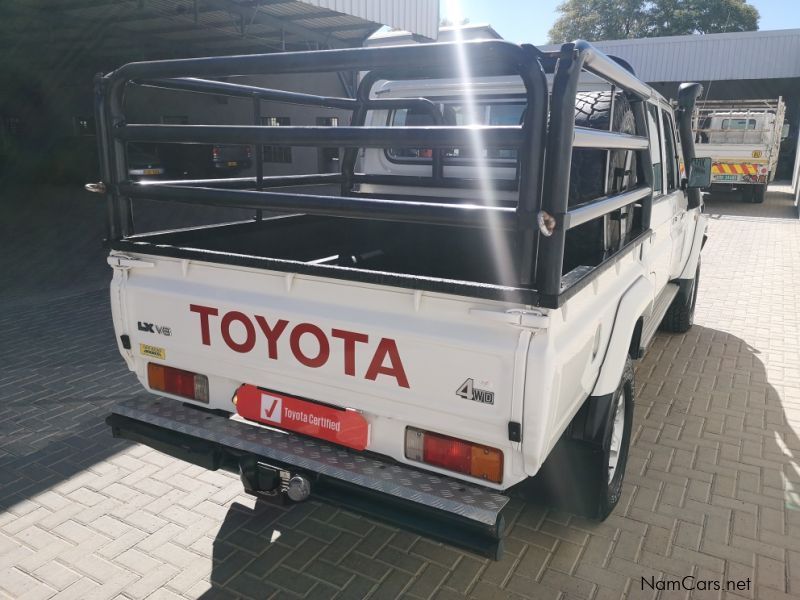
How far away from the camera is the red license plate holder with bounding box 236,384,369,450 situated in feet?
8.09

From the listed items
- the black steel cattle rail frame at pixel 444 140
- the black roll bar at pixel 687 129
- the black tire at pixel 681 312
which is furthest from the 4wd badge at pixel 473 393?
the black tire at pixel 681 312

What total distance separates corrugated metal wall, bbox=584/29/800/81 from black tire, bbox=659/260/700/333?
68.6 feet

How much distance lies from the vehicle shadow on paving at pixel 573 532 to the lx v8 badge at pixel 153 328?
1.05 m

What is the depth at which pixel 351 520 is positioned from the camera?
321 cm

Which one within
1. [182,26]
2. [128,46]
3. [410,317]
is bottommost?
[410,317]

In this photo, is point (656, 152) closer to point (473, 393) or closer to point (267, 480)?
point (473, 393)

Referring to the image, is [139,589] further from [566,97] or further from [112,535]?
[566,97]

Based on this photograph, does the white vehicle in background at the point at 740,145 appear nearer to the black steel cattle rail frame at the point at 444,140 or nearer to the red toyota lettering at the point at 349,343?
the black steel cattle rail frame at the point at 444,140

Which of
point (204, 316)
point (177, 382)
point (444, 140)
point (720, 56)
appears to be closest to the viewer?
point (444, 140)

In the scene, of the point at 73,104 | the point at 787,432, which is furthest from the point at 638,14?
the point at 787,432

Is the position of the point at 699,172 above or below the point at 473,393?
above

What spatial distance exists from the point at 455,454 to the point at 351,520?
1158 mm

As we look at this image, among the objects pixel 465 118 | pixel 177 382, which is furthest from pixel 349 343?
pixel 465 118

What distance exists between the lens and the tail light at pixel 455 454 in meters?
2.24
